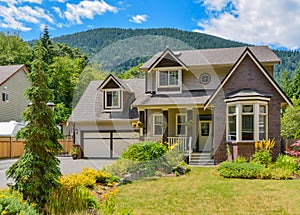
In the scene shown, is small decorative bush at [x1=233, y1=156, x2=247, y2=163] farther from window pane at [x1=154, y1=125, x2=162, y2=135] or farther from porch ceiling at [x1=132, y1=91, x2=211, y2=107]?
window pane at [x1=154, y1=125, x2=162, y2=135]

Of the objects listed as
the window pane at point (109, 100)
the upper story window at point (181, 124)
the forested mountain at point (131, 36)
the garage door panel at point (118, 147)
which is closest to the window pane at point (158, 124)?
the upper story window at point (181, 124)

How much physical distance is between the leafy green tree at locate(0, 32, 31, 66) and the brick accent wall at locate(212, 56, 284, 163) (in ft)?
107

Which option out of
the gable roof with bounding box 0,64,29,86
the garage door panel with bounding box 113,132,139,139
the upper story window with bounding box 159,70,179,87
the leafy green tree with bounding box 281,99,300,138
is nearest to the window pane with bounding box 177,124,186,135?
the upper story window with bounding box 159,70,179,87

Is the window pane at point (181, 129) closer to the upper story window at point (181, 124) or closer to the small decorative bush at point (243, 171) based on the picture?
the upper story window at point (181, 124)

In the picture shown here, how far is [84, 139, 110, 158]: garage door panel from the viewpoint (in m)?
25.0

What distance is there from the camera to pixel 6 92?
3002 centimetres

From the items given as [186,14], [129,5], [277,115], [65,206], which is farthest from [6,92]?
[65,206]

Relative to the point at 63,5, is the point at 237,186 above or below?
below

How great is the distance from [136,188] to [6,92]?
2204 cm

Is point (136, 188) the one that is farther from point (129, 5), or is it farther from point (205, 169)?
point (129, 5)

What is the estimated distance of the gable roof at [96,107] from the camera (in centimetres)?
2425

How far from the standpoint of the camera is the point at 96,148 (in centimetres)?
2514

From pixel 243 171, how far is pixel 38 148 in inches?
362

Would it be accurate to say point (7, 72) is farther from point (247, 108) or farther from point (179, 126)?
point (247, 108)
